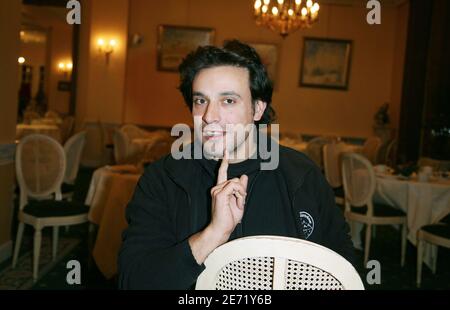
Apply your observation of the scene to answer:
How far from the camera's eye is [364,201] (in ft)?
13.2

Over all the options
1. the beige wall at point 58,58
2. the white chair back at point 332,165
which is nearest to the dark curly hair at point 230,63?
the white chair back at point 332,165

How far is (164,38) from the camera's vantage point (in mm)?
8883

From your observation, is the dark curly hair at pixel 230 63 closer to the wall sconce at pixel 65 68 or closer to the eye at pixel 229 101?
the eye at pixel 229 101

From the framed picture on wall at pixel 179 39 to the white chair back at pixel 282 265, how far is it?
8187mm

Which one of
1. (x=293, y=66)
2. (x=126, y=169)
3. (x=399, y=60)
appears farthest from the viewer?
(x=293, y=66)

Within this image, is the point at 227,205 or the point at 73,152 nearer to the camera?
the point at 227,205

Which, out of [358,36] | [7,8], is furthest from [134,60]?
[7,8]

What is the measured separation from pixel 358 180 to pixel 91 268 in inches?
92.6

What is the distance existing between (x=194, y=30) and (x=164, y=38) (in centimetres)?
59

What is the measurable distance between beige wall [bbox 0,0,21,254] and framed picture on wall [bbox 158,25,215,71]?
17.4 ft

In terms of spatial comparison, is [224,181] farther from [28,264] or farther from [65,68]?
[65,68]

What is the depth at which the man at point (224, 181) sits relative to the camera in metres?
1.32

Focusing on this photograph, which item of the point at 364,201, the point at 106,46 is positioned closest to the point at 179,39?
the point at 106,46

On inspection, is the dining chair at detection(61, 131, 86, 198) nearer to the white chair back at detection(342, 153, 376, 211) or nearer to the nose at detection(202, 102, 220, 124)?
the white chair back at detection(342, 153, 376, 211)
